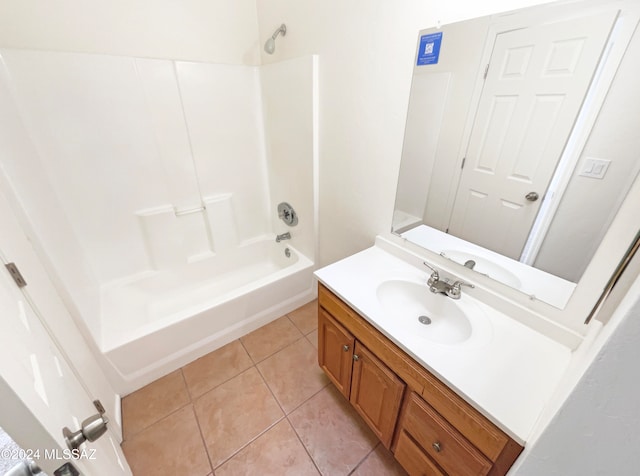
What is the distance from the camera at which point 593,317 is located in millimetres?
754

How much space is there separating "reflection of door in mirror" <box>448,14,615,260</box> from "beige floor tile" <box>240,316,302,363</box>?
1.36m

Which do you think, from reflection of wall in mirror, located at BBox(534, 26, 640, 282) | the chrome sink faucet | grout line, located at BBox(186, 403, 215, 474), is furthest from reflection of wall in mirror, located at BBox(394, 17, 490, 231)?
grout line, located at BBox(186, 403, 215, 474)

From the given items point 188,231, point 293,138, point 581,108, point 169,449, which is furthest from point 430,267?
point 188,231

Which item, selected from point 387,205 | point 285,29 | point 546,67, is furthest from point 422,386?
point 285,29

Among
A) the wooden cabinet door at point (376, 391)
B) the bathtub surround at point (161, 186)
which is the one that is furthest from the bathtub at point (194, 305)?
the wooden cabinet door at point (376, 391)

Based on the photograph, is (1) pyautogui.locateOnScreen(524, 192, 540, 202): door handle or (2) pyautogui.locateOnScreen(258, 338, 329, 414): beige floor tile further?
(2) pyautogui.locateOnScreen(258, 338, 329, 414): beige floor tile

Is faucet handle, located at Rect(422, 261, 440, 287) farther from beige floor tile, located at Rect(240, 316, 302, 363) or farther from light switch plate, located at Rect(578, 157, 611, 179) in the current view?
beige floor tile, located at Rect(240, 316, 302, 363)

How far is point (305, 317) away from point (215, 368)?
710 mm

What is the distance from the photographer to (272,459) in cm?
121

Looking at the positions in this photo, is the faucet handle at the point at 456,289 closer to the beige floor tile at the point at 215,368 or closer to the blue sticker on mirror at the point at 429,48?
the blue sticker on mirror at the point at 429,48

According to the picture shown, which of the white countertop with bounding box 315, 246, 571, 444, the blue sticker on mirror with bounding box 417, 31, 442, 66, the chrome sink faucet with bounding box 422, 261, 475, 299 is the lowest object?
the white countertop with bounding box 315, 246, 571, 444

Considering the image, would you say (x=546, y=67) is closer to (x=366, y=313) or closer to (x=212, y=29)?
(x=366, y=313)

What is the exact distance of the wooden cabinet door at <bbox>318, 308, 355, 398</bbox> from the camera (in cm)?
118

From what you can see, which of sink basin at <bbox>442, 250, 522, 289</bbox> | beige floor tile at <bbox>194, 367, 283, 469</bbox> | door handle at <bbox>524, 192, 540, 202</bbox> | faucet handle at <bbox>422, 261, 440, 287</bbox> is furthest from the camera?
beige floor tile at <bbox>194, 367, 283, 469</bbox>
